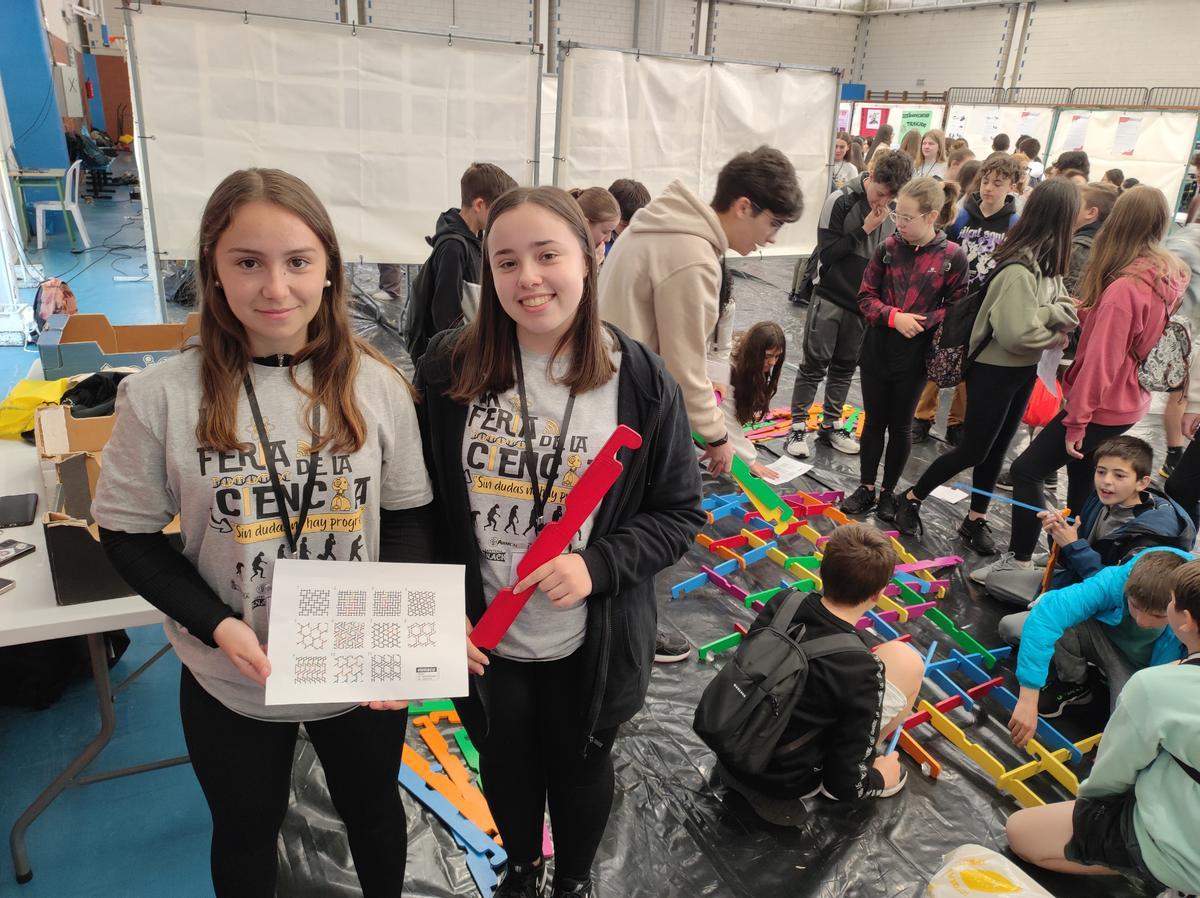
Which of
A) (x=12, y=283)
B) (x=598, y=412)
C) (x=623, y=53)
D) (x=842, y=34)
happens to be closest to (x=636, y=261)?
(x=598, y=412)

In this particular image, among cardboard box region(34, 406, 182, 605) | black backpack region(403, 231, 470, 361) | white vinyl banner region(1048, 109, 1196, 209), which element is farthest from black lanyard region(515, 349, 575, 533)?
white vinyl banner region(1048, 109, 1196, 209)

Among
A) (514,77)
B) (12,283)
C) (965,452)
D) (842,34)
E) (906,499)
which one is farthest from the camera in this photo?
(842,34)

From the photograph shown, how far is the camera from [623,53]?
501cm

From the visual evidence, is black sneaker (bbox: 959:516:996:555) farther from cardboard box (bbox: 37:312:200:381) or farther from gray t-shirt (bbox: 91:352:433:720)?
cardboard box (bbox: 37:312:200:381)

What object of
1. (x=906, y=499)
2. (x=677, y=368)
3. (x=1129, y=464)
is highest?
(x=677, y=368)

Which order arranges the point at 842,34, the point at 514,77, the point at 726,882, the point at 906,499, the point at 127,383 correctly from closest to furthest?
1. the point at 127,383
2. the point at 726,882
3. the point at 906,499
4. the point at 514,77
5. the point at 842,34

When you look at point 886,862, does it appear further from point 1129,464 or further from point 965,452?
point 965,452

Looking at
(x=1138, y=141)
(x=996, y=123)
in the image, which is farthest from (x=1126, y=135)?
(x=996, y=123)

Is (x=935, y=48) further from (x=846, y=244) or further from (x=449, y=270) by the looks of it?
(x=449, y=270)

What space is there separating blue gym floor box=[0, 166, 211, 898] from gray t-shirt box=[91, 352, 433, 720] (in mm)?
976

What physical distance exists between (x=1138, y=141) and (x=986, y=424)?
780 centimetres

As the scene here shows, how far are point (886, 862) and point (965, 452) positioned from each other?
197 centimetres

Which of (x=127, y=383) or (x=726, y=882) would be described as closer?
(x=127, y=383)

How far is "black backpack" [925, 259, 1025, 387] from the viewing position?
329 centimetres
